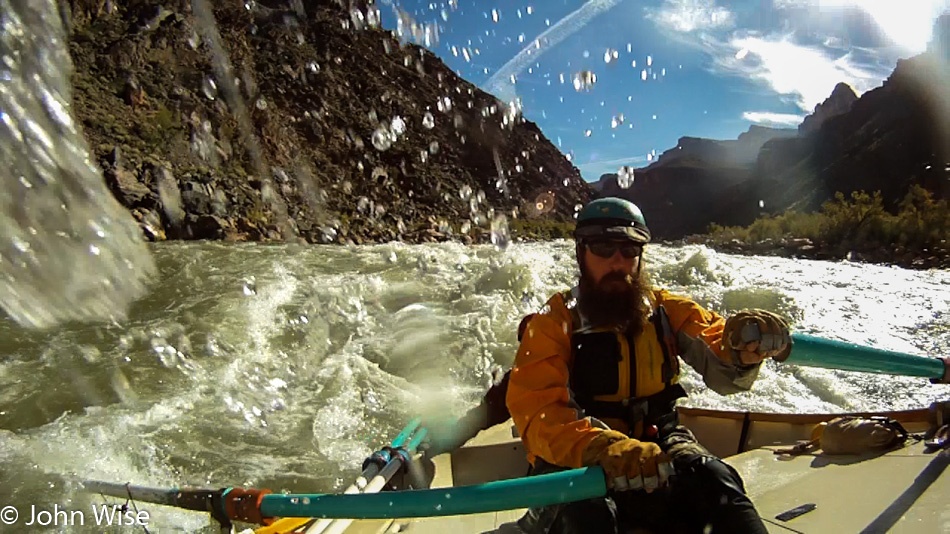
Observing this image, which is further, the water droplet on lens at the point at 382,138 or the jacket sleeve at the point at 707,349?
the water droplet on lens at the point at 382,138

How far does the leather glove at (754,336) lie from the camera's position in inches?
67.4

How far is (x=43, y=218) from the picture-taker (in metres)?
6.05

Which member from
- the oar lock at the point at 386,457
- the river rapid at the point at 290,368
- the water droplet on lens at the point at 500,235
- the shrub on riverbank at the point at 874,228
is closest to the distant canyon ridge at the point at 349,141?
the water droplet on lens at the point at 500,235

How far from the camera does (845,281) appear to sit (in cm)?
1047

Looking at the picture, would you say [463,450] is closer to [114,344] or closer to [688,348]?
[688,348]

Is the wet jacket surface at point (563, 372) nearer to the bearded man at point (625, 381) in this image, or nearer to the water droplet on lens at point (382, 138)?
the bearded man at point (625, 381)

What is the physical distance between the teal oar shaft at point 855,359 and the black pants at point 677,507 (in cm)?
64

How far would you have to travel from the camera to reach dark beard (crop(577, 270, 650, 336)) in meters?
1.90

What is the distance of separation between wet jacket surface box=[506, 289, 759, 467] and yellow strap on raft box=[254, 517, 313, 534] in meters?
0.91

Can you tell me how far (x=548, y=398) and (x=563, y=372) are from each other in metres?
0.11

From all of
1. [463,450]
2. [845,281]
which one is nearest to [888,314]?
[845,281]

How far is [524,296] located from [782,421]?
219 inches

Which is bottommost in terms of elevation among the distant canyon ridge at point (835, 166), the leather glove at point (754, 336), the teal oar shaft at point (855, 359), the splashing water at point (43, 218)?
the teal oar shaft at point (855, 359)

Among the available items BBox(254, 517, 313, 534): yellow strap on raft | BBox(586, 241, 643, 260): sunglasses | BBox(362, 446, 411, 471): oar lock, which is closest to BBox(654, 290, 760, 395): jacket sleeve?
BBox(586, 241, 643, 260): sunglasses
